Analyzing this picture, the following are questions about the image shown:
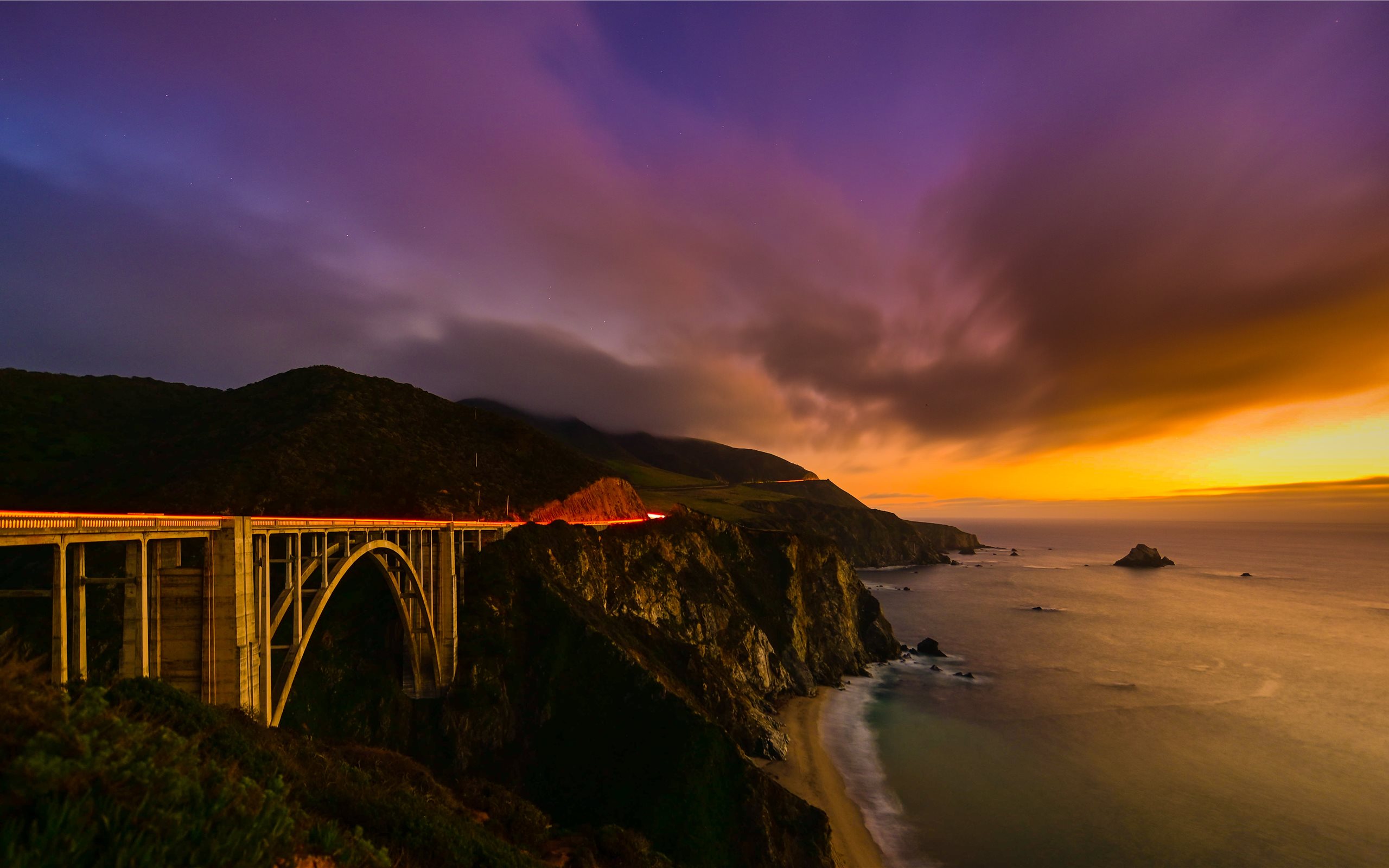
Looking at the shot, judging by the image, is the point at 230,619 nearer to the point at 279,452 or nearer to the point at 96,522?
the point at 96,522

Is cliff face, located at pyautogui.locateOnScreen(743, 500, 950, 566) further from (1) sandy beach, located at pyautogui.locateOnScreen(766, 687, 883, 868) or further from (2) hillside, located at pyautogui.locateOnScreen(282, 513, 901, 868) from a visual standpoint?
(2) hillside, located at pyautogui.locateOnScreen(282, 513, 901, 868)

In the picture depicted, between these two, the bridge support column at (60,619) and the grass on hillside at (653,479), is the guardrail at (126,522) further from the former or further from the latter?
the grass on hillside at (653,479)

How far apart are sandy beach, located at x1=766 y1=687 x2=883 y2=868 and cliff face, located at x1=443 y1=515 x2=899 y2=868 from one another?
6.23ft

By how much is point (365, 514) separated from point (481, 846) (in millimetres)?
48505

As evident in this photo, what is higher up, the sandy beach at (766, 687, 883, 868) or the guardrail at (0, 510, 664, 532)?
the guardrail at (0, 510, 664, 532)

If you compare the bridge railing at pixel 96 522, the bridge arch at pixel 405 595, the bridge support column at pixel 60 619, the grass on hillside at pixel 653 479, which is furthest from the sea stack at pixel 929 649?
the grass on hillside at pixel 653 479

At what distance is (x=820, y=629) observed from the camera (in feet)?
244

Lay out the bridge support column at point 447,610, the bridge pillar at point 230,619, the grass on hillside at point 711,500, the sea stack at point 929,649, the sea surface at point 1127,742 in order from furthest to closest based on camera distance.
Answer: the grass on hillside at point 711,500 → the sea stack at point 929,649 → the bridge support column at point 447,610 → the sea surface at point 1127,742 → the bridge pillar at point 230,619

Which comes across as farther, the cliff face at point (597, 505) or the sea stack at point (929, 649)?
the sea stack at point (929, 649)

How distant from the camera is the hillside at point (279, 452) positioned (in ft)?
179

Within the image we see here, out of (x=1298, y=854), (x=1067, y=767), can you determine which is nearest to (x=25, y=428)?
(x=1067, y=767)

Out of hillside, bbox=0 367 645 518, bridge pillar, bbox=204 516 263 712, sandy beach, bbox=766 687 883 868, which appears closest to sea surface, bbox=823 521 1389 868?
sandy beach, bbox=766 687 883 868

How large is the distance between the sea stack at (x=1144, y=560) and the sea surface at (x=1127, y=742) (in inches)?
3029

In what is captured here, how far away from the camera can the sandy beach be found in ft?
110
